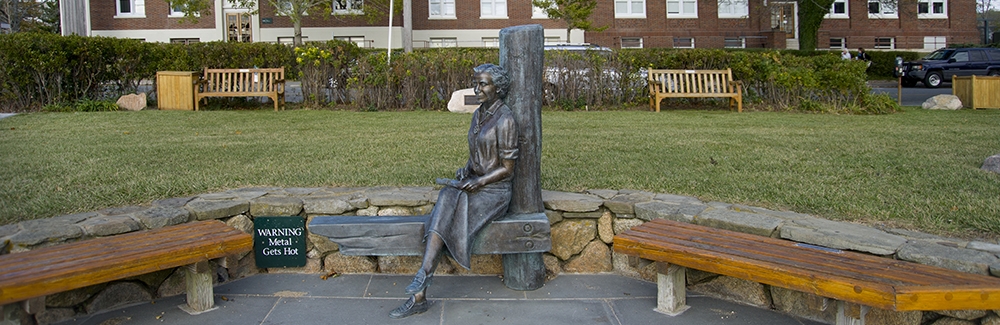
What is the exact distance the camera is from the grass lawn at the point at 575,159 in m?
5.27

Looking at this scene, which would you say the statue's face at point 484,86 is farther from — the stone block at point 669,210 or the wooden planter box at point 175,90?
the wooden planter box at point 175,90

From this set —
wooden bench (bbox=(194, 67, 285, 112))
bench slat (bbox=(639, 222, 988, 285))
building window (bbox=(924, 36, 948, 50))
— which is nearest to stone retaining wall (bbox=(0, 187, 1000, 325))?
bench slat (bbox=(639, 222, 988, 285))

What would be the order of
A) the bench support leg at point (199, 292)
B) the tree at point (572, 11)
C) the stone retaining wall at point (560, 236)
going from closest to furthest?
the stone retaining wall at point (560, 236) → the bench support leg at point (199, 292) → the tree at point (572, 11)

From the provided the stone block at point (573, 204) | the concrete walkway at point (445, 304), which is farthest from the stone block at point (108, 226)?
the stone block at point (573, 204)

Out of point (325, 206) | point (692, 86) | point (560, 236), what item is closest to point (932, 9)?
point (692, 86)

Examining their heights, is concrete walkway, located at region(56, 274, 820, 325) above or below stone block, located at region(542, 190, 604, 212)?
below

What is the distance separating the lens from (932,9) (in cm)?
3912

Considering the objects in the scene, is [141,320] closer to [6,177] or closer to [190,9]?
[6,177]

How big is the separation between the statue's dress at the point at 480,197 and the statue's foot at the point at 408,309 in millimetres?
332

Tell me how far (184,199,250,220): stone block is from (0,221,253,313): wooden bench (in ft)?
0.68

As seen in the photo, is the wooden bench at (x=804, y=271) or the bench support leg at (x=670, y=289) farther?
the bench support leg at (x=670, y=289)

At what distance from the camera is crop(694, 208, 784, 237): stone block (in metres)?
4.42

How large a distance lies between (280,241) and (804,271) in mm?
3253

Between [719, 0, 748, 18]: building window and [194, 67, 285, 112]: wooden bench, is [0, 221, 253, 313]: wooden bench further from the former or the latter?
[719, 0, 748, 18]: building window
